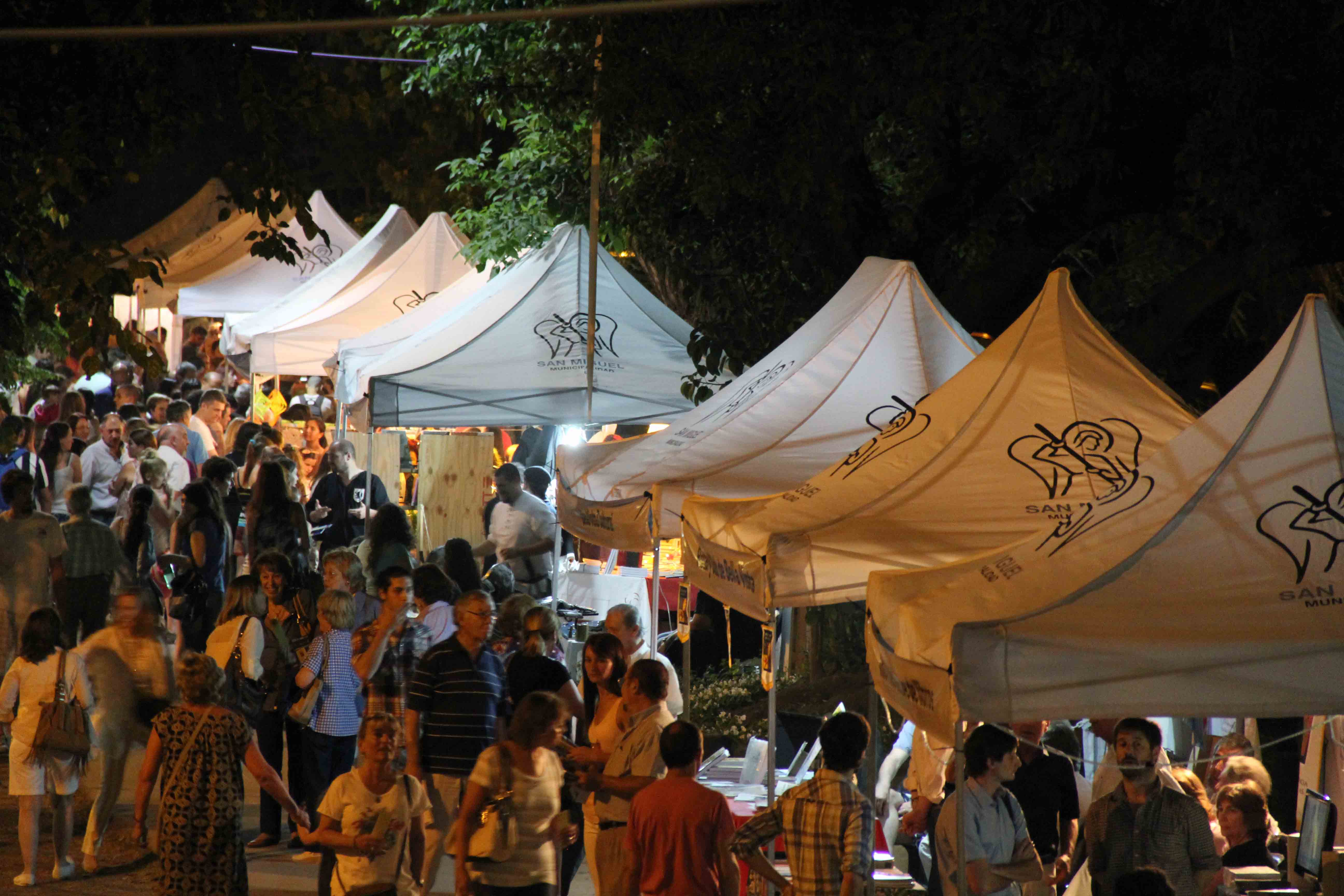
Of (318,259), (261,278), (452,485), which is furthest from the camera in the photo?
(318,259)

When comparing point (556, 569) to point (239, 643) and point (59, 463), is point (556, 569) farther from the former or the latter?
point (59, 463)

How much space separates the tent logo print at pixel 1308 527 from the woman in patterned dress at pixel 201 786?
4.32 m

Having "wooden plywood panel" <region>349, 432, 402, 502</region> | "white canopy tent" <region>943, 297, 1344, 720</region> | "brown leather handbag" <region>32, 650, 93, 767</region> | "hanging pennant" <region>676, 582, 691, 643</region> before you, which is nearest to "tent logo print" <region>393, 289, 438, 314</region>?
"wooden plywood panel" <region>349, 432, 402, 502</region>

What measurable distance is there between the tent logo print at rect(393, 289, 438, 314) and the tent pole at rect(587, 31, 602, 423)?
747cm

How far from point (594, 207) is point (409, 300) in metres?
8.48

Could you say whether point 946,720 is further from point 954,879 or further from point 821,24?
point 821,24

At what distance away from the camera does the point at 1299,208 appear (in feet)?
32.9

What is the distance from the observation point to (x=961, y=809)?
5.54m

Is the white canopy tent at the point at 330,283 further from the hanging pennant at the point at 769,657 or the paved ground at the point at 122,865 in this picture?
the hanging pennant at the point at 769,657

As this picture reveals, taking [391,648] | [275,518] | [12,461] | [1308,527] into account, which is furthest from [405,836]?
[12,461]

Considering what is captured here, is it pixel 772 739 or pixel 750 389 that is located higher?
pixel 750 389

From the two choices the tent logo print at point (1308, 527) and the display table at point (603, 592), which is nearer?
the tent logo print at point (1308, 527)

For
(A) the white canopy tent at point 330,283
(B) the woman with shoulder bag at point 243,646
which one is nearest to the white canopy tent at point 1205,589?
(B) the woman with shoulder bag at point 243,646

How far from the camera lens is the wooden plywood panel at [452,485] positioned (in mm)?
17078
